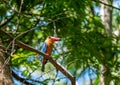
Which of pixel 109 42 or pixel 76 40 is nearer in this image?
pixel 76 40

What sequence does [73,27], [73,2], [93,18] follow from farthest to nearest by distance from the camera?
1. [93,18]
2. [73,27]
3. [73,2]

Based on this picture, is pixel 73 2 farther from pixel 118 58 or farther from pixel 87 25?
pixel 118 58

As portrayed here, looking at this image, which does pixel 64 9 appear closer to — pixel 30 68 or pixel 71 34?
pixel 71 34

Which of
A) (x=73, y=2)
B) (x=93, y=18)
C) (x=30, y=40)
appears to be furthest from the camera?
(x=30, y=40)

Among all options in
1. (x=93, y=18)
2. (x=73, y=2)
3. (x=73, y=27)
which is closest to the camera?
(x=73, y=2)

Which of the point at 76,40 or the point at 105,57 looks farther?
the point at 105,57

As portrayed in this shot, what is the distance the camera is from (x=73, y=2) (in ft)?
15.7

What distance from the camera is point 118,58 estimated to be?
5.71 metres

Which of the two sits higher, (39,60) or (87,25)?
(87,25)

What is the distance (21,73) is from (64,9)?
1.16m

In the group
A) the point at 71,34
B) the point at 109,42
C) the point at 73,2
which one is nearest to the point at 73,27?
the point at 71,34

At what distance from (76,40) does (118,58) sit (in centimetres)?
91

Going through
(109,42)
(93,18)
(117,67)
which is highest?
(93,18)

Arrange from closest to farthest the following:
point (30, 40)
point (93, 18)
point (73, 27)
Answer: point (73, 27), point (93, 18), point (30, 40)
